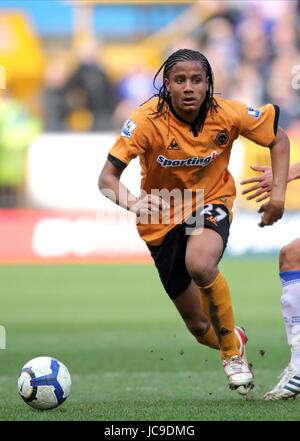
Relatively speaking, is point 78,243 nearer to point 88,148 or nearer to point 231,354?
point 88,148

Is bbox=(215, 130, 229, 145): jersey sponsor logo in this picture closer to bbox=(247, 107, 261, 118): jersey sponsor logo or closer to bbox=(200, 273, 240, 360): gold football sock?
bbox=(247, 107, 261, 118): jersey sponsor logo

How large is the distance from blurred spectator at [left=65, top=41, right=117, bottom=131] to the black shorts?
12120mm

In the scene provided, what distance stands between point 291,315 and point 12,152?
1181 cm

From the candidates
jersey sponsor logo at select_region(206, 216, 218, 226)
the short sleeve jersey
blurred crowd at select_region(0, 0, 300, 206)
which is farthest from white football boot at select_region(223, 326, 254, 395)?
blurred crowd at select_region(0, 0, 300, 206)

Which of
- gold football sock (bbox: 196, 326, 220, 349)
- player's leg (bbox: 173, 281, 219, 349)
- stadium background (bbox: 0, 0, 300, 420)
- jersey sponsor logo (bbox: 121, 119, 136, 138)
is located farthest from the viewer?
stadium background (bbox: 0, 0, 300, 420)

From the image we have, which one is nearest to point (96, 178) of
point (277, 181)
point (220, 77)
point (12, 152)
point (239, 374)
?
point (12, 152)

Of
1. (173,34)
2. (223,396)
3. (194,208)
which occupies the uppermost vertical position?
(173,34)

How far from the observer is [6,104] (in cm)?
1805

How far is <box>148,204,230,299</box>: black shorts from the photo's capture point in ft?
21.3

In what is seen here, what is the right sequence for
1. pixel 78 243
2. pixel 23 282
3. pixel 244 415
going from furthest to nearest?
pixel 78 243 < pixel 23 282 < pixel 244 415

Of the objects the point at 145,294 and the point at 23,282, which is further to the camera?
the point at 23,282

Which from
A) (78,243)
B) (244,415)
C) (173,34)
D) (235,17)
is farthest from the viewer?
(173,34)

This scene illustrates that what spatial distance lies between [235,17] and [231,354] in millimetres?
14679

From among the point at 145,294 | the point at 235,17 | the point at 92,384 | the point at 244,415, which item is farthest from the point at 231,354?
the point at 235,17
